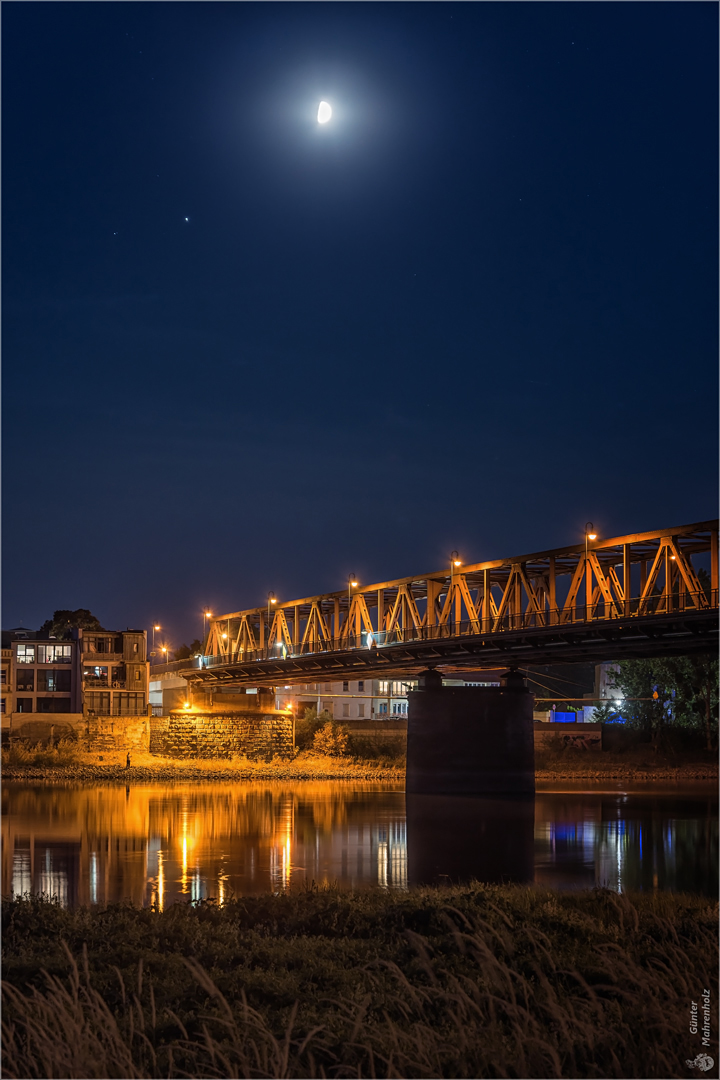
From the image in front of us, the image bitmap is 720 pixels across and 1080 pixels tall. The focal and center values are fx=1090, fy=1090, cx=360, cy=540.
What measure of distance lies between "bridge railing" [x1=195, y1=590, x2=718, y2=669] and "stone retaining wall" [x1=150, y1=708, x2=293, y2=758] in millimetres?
4676

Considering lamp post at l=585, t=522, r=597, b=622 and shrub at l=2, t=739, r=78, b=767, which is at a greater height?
lamp post at l=585, t=522, r=597, b=622

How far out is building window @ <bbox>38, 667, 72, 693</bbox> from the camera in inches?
4011

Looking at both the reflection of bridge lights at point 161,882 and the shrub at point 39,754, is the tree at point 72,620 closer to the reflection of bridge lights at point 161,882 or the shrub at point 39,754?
the shrub at point 39,754

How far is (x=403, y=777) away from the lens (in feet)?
259

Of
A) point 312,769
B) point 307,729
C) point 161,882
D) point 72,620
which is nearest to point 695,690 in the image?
point 312,769

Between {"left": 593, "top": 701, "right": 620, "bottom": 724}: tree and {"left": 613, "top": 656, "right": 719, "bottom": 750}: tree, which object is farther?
{"left": 593, "top": 701, "right": 620, "bottom": 724}: tree

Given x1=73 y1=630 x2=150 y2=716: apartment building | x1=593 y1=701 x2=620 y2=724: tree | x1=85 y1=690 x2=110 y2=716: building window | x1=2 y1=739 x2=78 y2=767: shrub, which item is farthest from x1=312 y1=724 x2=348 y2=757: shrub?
x1=85 y1=690 x2=110 y2=716: building window

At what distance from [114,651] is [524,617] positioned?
59.5m

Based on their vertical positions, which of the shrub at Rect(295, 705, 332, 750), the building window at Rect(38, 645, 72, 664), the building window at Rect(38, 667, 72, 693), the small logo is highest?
the building window at Rect(38, 645, 72, 664)

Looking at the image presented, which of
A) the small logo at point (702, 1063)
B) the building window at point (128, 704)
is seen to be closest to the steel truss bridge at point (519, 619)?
the building window at point (128, 704)

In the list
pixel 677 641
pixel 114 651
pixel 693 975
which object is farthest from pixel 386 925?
pixel 114 651

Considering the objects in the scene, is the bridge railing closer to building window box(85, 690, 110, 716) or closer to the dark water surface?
the dark water surface

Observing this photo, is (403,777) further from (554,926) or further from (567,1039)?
(567,1039)

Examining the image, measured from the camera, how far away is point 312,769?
270ft
